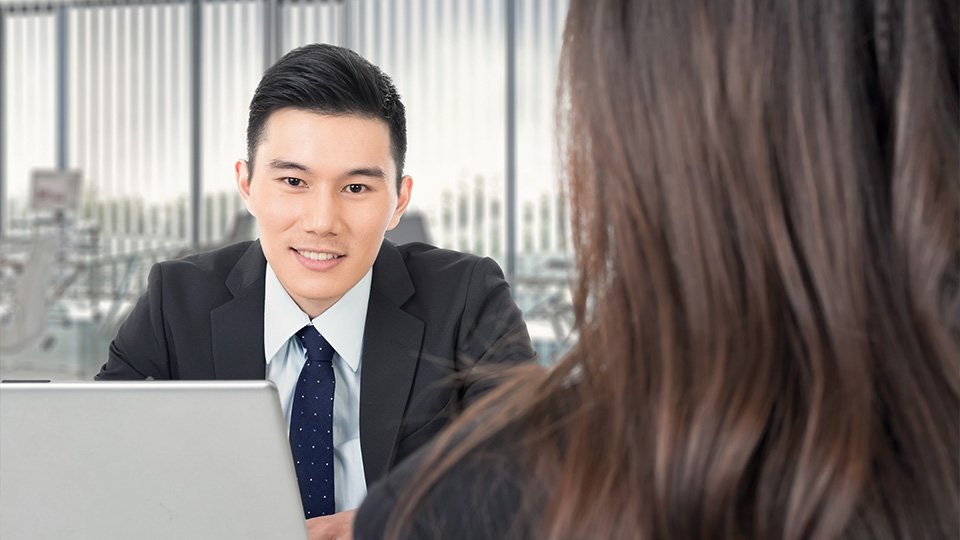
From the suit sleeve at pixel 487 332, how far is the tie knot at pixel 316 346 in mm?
242

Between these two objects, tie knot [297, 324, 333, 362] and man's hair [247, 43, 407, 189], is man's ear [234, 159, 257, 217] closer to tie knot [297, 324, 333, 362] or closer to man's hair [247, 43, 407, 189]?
man's hair [247, 43, 407, 189]

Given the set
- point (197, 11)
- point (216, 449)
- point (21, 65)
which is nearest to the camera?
point (216, 449)

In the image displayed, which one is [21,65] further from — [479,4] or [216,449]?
[216,449]

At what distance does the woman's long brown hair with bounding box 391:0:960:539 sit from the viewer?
0.64 meters

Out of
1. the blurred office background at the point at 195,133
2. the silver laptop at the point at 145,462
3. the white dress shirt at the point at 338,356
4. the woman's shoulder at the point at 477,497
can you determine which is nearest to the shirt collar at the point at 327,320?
the white dress shirt at the point at 338,356

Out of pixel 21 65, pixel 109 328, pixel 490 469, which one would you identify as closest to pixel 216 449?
pixel 490 469

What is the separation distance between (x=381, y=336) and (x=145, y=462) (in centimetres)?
82

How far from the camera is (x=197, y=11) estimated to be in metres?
9.27

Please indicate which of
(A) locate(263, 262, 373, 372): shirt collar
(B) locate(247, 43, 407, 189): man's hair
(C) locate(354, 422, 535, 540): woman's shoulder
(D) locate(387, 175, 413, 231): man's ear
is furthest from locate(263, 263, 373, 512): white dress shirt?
(C) locate(354, 422, 535, 540): woman's shoulder

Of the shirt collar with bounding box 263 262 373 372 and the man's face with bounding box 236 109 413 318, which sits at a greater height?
the man's face with bounding box 236 109 413 318

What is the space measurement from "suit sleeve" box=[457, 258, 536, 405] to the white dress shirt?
0.19 metres

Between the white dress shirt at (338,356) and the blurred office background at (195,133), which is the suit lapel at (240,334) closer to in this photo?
the white dress shirt at (338,356)

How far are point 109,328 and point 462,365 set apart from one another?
6621 millimetres

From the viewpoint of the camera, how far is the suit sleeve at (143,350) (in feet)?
5.91
